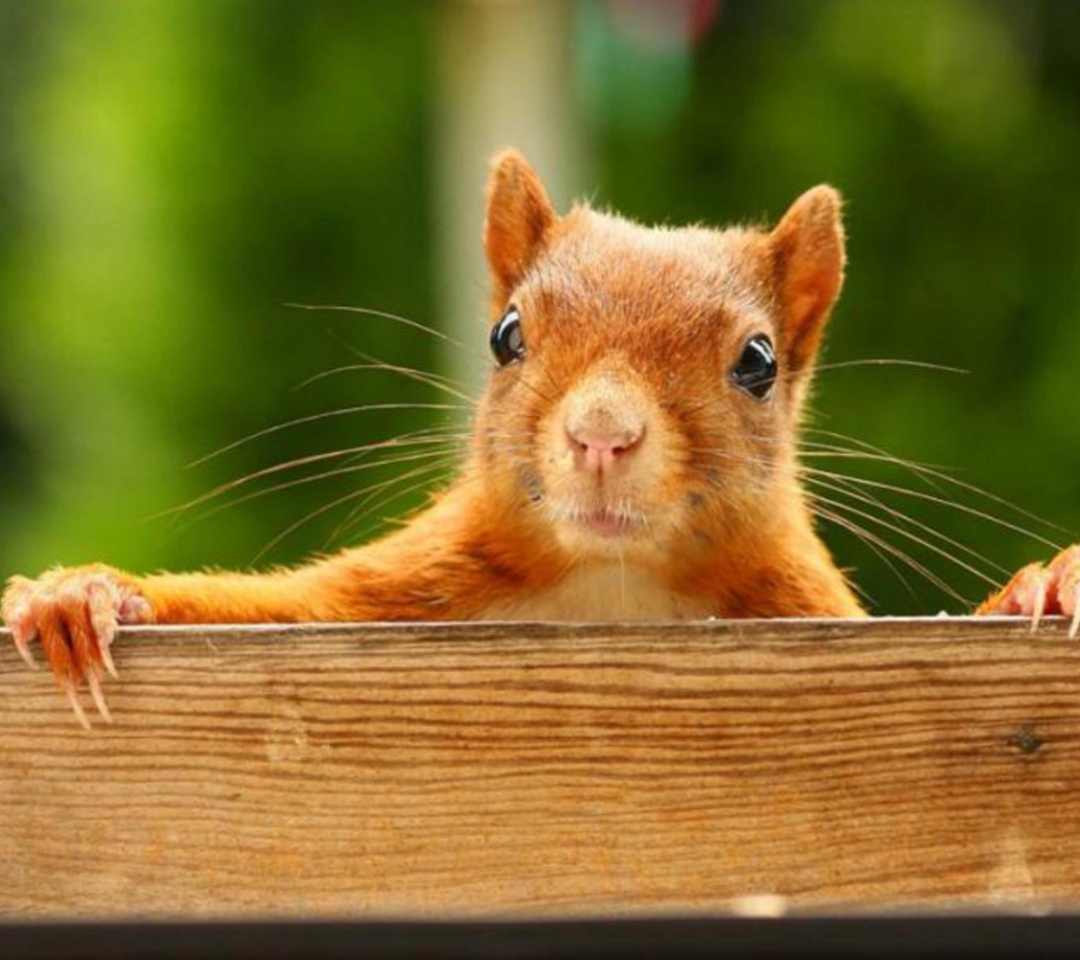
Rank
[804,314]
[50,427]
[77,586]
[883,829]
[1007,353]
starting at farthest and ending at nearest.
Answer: [50,427] < [1007,353] < [804,314] < [77,586] < [883,829]

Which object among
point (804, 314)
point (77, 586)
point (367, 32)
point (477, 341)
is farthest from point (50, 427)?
point (77, 586)

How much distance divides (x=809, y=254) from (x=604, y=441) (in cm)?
78

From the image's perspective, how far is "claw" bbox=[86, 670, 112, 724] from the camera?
2.29 meters

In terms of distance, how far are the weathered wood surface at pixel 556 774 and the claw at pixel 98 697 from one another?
43 mm

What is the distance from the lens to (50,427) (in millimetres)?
6953

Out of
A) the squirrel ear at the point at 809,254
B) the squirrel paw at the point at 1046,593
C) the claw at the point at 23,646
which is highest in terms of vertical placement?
the squirrel ear at the point at 809,254

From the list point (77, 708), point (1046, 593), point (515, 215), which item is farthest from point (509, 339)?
point (77, 708)

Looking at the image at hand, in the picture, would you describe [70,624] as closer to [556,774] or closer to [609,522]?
[556,774]

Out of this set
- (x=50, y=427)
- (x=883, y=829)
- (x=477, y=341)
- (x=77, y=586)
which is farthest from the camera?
(x=50, y=427)

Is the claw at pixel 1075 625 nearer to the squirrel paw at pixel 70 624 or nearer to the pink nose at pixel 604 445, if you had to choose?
the pink nose at pixel 604 445

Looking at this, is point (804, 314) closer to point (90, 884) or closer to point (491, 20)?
point (90, 884)

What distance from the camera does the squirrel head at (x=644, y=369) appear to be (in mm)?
2648

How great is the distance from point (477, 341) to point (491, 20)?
2.12 m

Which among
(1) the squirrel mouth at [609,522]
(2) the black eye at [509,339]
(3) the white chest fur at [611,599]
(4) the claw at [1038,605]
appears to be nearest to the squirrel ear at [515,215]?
(2) the black eye at [509,339]
